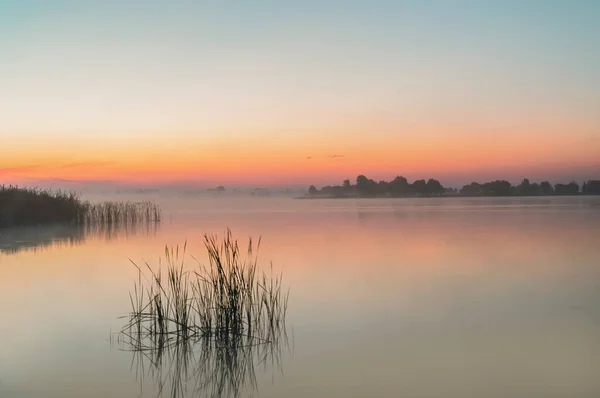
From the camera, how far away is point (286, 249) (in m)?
12.1

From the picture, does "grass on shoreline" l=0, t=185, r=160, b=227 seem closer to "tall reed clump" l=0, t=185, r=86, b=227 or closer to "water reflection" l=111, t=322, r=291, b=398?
"tall reed clump" l=0, t=185, r=86, b=227

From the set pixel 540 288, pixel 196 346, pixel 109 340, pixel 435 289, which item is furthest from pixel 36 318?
pixel 540 288

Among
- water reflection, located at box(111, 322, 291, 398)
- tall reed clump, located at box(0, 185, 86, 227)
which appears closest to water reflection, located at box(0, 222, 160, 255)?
tall reed clump, located at box(0, 185, 86, 227)

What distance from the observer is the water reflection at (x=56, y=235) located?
12555mm

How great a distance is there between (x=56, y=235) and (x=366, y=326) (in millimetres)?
12242

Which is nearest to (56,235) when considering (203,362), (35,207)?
(35,207)

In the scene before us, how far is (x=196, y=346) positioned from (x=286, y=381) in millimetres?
1020

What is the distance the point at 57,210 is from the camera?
19.1 metres

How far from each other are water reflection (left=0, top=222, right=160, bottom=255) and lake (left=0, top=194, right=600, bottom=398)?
1113 mm

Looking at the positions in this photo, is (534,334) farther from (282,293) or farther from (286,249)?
(286,249)

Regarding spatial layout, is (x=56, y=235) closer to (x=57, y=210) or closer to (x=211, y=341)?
(x=57, y=210)

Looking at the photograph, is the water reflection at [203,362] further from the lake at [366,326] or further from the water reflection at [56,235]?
the water reflection at [56,235]

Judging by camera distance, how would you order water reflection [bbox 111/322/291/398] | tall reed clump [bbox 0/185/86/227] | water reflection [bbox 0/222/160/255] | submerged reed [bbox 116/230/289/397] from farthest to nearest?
tall reed clump [bbox 0/185/86/227] → water reflection [bbox 0/222/160/255] → submerged reed [bbox 116/230/289/397] → water reflection [bbox 111/322/291/398]

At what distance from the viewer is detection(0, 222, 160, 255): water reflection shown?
494 inches
